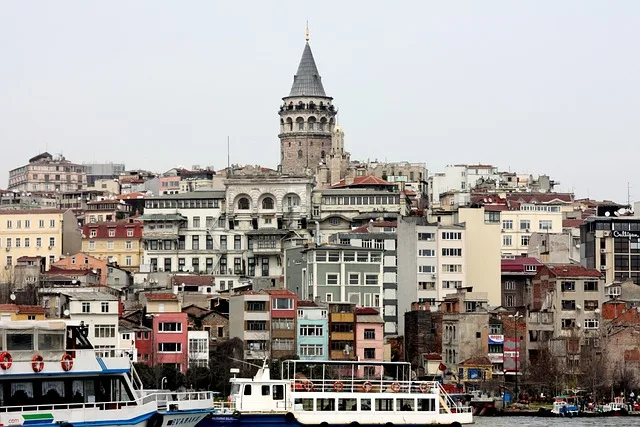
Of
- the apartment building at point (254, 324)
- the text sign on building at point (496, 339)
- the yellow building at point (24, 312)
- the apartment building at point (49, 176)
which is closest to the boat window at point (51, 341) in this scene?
the yellow building at point (24, 312)

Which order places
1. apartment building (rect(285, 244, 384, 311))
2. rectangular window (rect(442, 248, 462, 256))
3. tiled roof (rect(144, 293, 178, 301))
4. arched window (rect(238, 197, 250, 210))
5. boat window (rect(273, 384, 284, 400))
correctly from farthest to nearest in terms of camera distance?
arched window (rect(238, 197, 250, 210)), rectangular window (rect(442, 248, 462, 256)), apartment building (rect(285, 244, 384, 311)), tiled roof (rect(144, 293, 178, 301)), boat window (rect(273, 384, 284, 400))

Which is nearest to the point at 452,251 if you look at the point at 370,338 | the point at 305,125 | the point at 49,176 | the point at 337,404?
the point at 370,338

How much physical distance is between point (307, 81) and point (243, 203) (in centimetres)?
4434

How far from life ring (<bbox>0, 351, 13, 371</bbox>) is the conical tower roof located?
411 ft

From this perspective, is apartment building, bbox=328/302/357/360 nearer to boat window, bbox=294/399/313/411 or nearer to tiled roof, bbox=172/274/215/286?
tiled roof, bbox=172/274/215/286

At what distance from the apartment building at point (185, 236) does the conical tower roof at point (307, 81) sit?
43556 mm

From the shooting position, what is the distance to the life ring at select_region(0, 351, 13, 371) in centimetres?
4500

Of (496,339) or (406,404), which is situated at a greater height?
(496,339)

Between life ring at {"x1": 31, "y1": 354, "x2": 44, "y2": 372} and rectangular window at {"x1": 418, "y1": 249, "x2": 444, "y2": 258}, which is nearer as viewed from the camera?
life ring at {"x1": 31, "y1": 354, "x2": 44, "y2": 372}

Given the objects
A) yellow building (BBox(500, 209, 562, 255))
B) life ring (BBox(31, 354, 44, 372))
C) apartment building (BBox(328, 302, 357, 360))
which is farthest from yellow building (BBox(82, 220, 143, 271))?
life ring (BBox(31, 354, 44, 372))

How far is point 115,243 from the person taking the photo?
12644cm

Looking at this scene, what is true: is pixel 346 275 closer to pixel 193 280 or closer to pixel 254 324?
pixel 254 324

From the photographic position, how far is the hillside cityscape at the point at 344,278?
9056 centimetres

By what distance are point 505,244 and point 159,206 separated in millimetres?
23819
